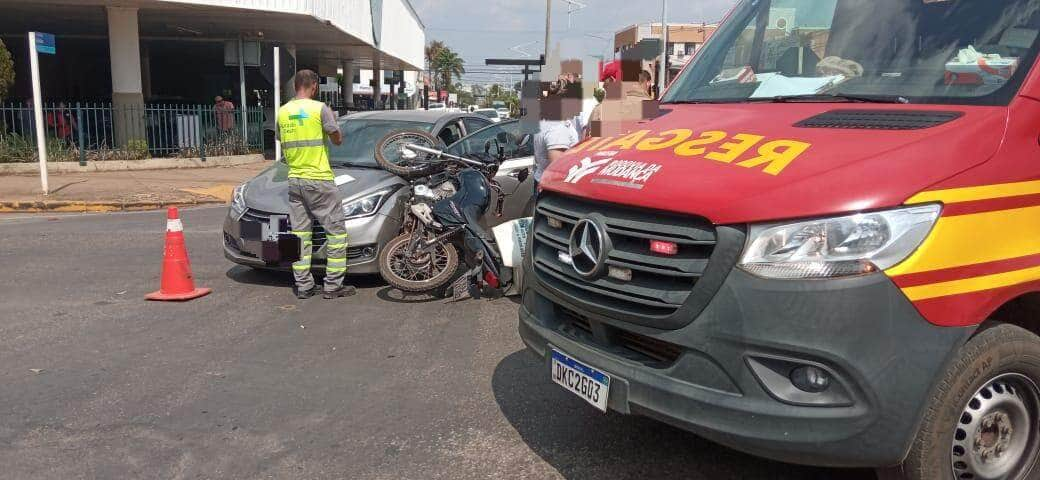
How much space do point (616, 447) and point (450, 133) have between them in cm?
533

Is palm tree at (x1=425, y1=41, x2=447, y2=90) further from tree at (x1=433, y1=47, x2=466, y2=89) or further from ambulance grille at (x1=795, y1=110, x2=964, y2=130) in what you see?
ambulance grille at (x1=795, y1=110, x2=964, y2=130)

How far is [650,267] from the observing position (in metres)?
2.79

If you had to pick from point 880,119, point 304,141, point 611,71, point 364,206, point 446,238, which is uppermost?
point 611,71

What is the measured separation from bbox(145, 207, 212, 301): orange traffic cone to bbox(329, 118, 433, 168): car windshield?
66.2 inches

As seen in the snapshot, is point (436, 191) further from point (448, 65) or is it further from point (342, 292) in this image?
point (448, 65)

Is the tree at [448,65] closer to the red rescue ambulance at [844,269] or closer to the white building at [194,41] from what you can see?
the white building at [194,41]

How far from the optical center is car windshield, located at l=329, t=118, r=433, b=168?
7.57 metres

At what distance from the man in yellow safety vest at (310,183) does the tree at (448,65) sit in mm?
92287

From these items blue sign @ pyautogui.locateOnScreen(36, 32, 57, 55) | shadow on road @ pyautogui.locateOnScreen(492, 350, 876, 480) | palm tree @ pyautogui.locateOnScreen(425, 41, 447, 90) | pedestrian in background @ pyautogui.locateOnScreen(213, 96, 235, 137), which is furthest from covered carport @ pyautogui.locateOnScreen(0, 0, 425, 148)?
palm tree @ pyautogui.locateOnScreen(425, 41, 447, 90)

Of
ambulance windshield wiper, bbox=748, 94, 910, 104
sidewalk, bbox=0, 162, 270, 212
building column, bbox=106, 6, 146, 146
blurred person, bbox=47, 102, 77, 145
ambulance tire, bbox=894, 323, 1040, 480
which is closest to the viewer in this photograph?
ambulance tire, bbox=894, 323, 1040, 480

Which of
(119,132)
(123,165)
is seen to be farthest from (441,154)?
(119,132)

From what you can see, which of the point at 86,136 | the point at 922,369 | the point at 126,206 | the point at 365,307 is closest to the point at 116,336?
the point at 365,307

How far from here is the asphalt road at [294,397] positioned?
139 inches

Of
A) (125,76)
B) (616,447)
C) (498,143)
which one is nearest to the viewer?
(616,447)
